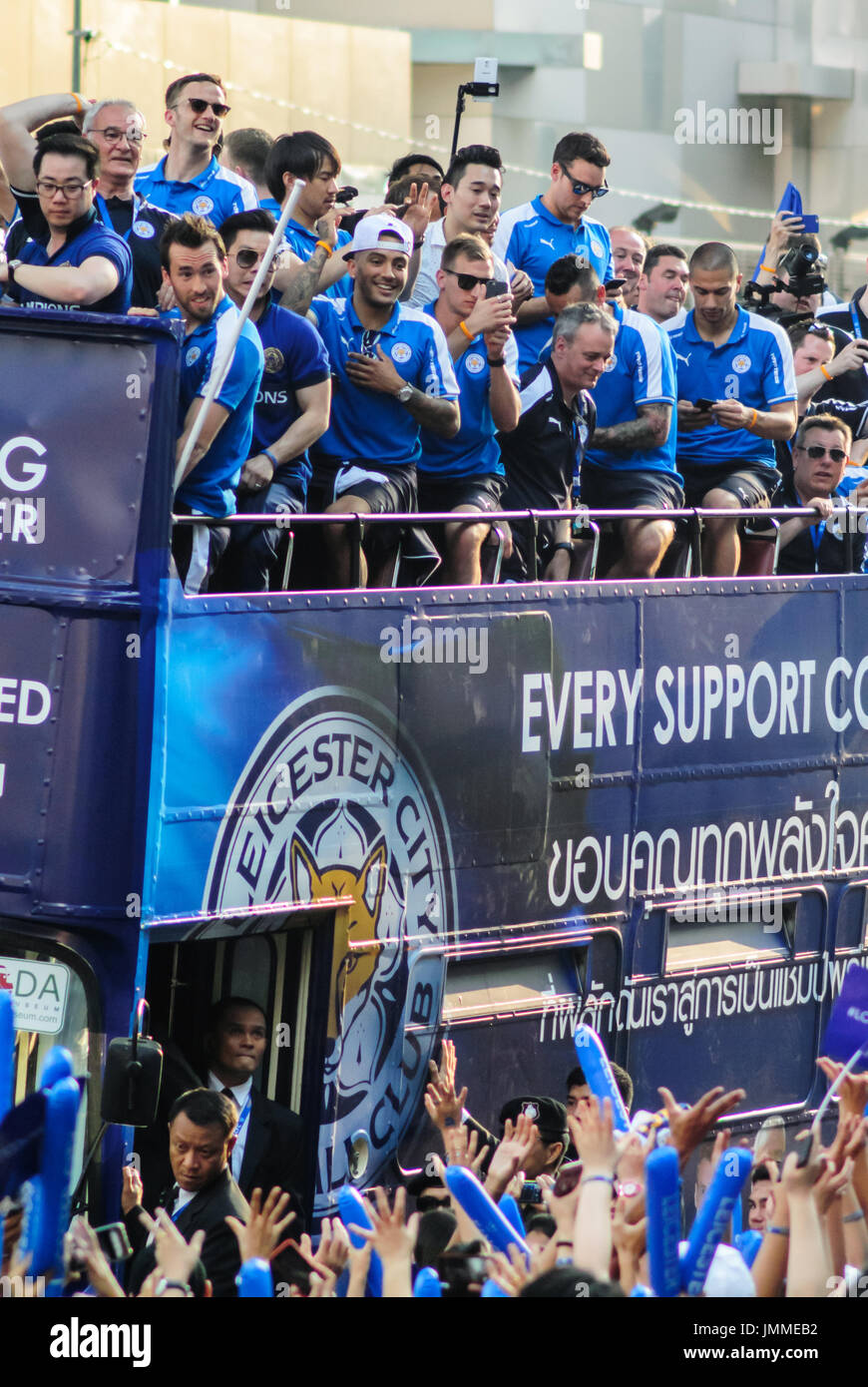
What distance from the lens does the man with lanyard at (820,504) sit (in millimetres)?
9805

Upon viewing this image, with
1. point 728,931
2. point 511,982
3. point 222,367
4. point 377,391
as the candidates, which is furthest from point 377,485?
point 728,931

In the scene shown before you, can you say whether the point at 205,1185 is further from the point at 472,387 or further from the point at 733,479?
the point at 733,479

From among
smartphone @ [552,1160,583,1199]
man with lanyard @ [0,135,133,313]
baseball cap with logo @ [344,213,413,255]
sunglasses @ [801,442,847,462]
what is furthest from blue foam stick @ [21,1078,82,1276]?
sunglasses @ [801,442,847,462]

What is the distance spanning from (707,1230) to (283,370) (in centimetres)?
396

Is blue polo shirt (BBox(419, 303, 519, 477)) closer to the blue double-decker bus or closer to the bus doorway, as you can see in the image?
the blue double-decker bus

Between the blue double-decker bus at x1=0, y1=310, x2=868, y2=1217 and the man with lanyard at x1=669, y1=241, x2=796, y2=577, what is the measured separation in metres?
0.87

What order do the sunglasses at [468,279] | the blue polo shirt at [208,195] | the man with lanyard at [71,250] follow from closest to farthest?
the man with lanyard at [71,250], the sunglasses at [468,279], the blue polo shirt at [208,195]

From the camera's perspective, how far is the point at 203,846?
6.84m

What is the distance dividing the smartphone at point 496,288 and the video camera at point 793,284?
352cm

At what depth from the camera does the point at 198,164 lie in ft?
30.1

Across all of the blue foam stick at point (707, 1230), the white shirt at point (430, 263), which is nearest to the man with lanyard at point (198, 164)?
the white shirt at point (430, 263)

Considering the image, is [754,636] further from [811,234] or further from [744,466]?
[811,234]

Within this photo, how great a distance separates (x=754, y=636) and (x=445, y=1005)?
222cm

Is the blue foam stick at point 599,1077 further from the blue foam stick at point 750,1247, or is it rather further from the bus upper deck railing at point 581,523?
the bus upper deck railing at point 581,523
